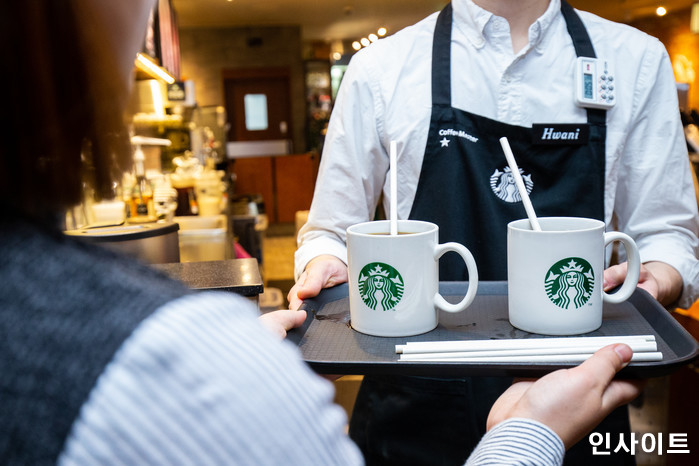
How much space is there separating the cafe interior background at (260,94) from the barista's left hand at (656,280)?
A: 8.50ft

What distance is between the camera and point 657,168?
1.15m

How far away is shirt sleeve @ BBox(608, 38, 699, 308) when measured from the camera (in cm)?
114

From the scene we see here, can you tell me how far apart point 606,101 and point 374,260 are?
2.09 ft

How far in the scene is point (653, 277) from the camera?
1.02 meters

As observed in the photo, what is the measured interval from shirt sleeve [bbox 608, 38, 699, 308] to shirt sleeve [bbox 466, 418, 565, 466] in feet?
2.15

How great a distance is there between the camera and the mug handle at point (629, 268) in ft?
2.74

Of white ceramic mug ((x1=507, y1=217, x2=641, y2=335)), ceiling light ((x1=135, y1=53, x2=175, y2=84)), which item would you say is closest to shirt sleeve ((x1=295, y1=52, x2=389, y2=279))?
white ceramic mug ((x1=507, y1=217, x2=641, y2=335))

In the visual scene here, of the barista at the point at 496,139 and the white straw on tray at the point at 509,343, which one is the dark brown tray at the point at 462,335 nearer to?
the white straw on tray at the point at 509,343

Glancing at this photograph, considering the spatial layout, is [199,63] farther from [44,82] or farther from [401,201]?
[44,82]

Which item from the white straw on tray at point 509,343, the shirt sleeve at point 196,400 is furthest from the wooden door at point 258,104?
the shirt sleeve at point 196,400

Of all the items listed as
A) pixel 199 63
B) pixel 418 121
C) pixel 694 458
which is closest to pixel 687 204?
pixel 418 121

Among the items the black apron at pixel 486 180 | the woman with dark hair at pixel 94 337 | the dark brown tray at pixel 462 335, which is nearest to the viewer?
the woman with dark hair at pixel 94 337

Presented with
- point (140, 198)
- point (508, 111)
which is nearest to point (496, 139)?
point (508, 111)

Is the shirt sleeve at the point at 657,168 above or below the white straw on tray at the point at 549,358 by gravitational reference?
above
